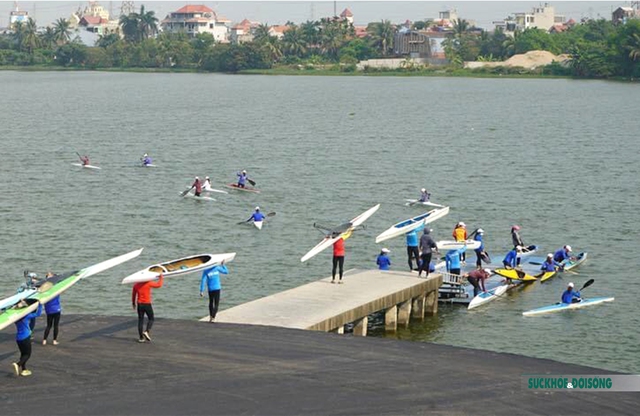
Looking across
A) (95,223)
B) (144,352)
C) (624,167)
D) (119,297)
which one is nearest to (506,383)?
(144,352)

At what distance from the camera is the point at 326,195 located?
69.1 m

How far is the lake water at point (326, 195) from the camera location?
3994cm

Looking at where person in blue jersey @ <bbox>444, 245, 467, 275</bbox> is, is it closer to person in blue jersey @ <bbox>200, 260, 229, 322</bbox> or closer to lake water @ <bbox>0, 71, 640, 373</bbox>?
lake water @ <bbox>0, 71, 640, 373</bbox>

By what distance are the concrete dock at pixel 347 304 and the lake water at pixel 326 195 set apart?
90cm

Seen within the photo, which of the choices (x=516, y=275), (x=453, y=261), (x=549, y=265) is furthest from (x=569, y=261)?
(x=453, y=261)

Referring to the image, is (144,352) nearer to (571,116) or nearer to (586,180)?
(586,180)

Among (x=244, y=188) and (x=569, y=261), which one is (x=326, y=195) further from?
(x=569, y=261)

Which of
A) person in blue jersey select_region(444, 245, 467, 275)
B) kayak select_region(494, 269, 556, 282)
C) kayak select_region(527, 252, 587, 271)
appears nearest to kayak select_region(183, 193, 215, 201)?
kayak select_region(527, 252, 587, 271)

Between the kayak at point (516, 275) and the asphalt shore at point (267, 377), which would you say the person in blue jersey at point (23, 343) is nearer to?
the asphalt shore at point (267, 377)

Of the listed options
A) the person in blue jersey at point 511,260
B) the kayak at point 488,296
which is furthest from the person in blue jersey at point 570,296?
the person in blue jersey at point 511,260

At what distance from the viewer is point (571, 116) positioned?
138 metres

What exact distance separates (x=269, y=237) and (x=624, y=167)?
4281 centimetres

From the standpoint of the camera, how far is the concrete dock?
1214 inches

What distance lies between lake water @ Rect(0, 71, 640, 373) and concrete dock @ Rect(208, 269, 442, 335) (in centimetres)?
90
